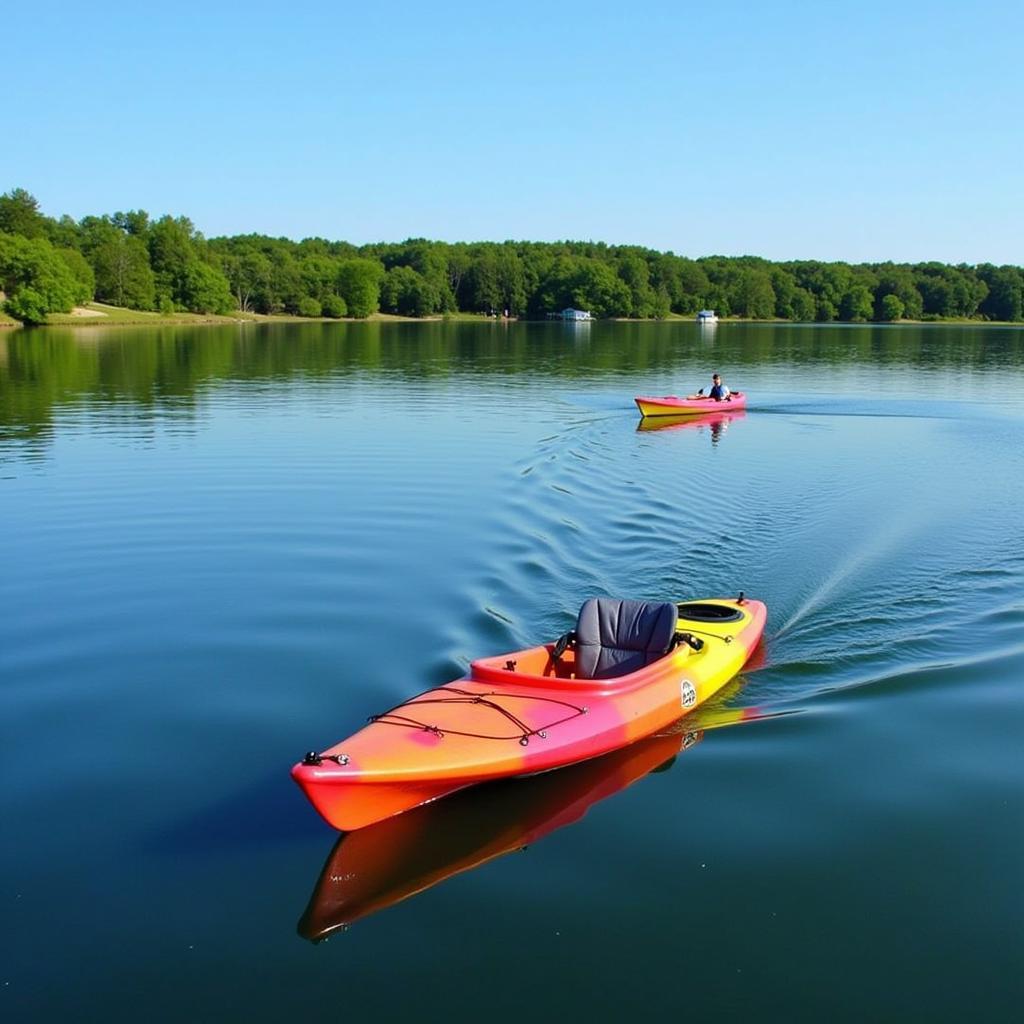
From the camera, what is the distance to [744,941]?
23.9 ft

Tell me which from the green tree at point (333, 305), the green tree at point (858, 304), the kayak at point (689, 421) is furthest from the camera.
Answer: the green tree at point (858, 304)

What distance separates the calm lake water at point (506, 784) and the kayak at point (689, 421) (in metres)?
9.44

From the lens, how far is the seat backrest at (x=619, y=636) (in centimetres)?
1137

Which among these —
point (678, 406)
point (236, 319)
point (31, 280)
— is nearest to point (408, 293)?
point (236, 319)

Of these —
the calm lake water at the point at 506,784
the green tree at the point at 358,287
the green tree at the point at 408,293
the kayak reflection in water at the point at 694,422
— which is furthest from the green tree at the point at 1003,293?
the calm lake water at the point at 506,784

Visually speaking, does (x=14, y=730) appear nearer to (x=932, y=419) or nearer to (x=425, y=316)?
(x=932, y=419)

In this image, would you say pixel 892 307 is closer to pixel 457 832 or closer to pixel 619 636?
pixel 619 636

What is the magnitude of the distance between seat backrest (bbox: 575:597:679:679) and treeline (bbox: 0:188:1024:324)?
10772cm

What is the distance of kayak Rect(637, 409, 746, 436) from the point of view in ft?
120

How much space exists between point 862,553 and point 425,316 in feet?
485

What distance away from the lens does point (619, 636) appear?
11.6 m

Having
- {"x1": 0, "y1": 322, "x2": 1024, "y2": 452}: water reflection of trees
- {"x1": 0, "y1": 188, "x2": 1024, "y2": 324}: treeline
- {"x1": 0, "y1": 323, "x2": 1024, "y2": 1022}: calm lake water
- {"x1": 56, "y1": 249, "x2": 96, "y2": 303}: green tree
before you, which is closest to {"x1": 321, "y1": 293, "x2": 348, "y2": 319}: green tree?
{"x1": 0, "y1": 188, "x2": 1024, "y2": 324}: treeline

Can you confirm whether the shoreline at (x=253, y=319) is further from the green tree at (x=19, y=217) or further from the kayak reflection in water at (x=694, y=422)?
the kayak reflection in water at (x=694, y=422)

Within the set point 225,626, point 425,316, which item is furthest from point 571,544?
point 425,316
